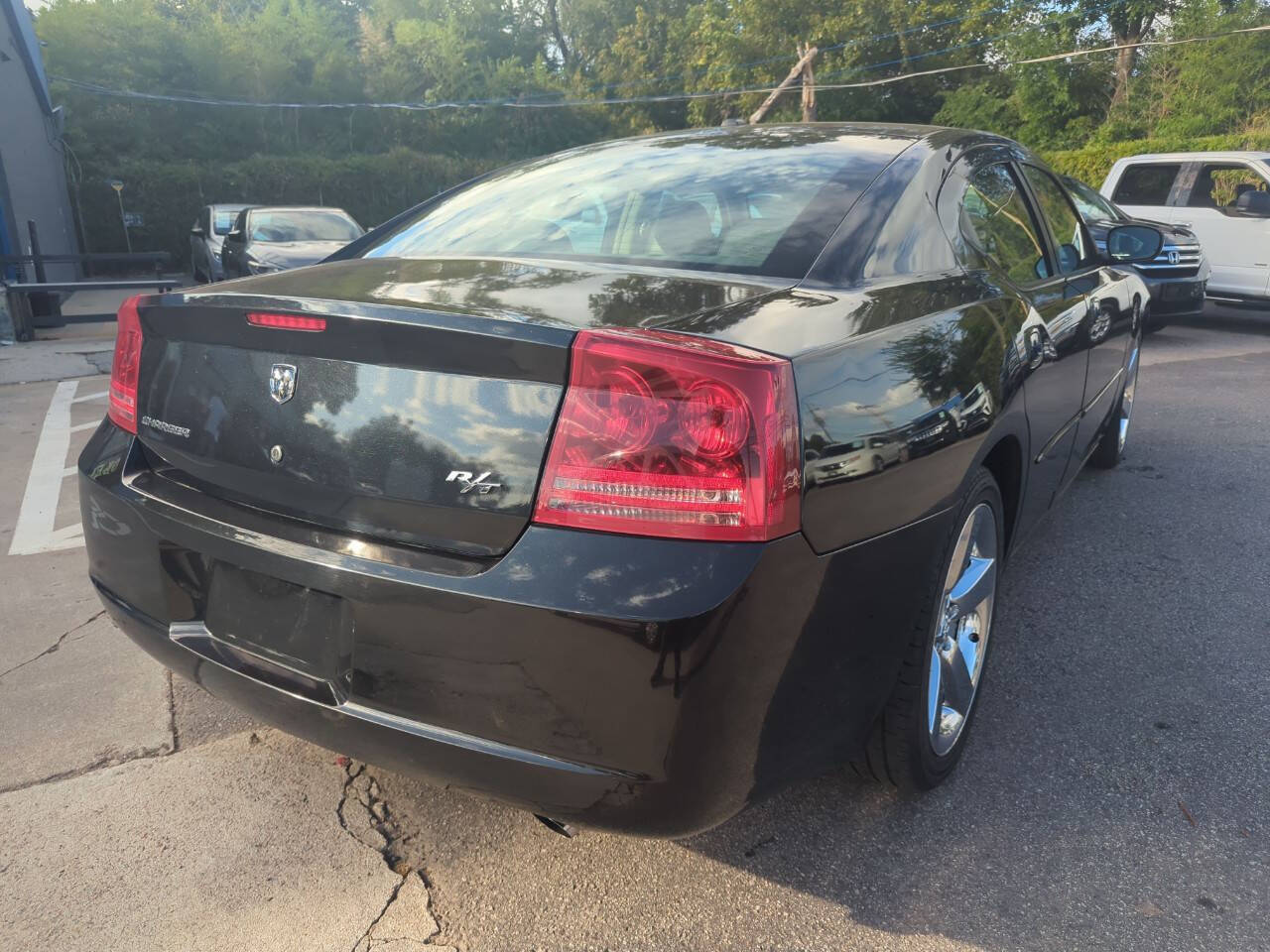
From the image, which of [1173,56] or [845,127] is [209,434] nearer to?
[845,127]

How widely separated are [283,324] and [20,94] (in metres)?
19.6

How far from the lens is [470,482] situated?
5.56 ft

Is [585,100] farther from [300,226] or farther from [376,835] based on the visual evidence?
[376,835]

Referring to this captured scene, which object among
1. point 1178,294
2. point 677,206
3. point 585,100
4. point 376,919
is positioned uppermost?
point 585,100

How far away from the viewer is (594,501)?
1.63m

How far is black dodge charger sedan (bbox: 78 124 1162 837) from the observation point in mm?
1619

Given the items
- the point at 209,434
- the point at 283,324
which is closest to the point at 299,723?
the point at 209,434

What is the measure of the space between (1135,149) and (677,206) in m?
21.5

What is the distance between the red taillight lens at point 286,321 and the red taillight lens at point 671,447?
1.81ft

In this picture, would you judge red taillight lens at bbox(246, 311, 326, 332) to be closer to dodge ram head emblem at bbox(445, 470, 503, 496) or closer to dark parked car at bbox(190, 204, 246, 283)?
dodge ram head emblem at bbox(445, 470, 503, 496)

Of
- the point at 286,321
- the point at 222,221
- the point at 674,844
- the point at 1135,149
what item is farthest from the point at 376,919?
the point at 1135,149

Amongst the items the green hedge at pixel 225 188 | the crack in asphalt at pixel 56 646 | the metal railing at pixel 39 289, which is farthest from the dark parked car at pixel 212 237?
the crack in asphalt at pixel 56 646

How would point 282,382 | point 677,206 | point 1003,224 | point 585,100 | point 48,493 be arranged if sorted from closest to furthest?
point 282,382 < point 677,206 < point 1003,224 < point 48,493 < point 585,100

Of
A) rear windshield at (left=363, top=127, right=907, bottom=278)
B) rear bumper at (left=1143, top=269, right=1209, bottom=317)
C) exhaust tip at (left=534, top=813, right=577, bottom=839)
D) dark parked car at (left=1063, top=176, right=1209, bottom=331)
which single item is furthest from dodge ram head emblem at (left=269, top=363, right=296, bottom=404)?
rear bumper at (left=1143, top=269, right=1209, bottom=317)
